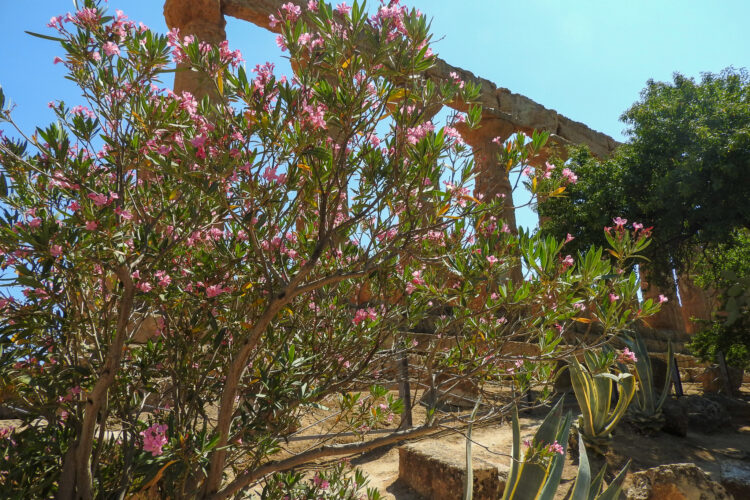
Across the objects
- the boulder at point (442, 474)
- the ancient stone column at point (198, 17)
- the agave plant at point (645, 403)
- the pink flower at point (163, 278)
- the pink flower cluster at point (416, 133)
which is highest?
the ancient stone column at point (198, 17)

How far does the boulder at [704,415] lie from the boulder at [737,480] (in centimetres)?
259

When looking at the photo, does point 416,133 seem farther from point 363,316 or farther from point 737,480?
point 737,480

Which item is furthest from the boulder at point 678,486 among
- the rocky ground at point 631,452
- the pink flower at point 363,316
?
the pink flower at point 363,316

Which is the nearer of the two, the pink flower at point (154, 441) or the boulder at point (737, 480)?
the pink flower at point (154, 441)

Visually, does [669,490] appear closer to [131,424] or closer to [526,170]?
[526,170]

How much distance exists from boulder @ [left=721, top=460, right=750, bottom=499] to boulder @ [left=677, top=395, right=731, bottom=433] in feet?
8.50

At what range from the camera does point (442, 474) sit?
4316mm

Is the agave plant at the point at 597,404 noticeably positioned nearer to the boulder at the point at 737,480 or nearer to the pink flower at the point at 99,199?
the boulder at the point at 737,480

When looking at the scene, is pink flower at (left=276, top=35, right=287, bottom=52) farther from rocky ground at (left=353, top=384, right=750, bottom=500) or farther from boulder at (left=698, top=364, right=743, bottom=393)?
boulder at (left=698, top=364, right=743, bottom=393)

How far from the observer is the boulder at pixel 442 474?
4.17 metres

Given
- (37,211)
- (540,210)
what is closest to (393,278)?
(37,211)

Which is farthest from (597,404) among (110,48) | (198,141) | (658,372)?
(110,48)

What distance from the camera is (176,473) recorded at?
192 centimetres

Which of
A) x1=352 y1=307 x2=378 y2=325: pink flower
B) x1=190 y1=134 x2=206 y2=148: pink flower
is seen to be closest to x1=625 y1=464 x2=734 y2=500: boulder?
x1=352 y1=307 x2=378 y2=325: pink flower
